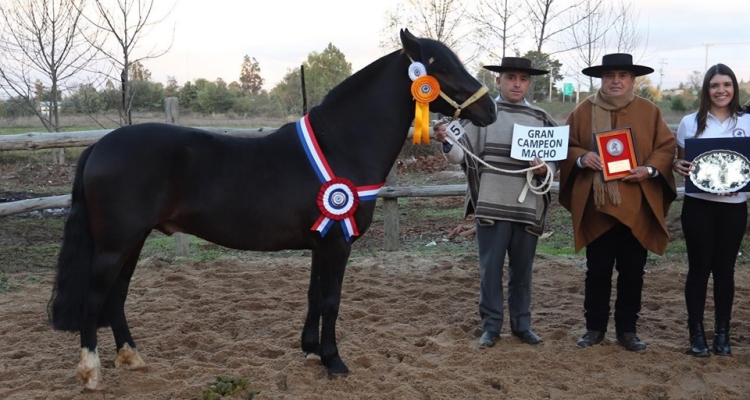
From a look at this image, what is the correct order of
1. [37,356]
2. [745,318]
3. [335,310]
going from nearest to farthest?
[335,310]
[37,356]
[745,318]

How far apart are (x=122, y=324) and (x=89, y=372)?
1.47 feet

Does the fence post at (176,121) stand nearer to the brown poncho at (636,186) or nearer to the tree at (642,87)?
the brown poncho at (636,186)

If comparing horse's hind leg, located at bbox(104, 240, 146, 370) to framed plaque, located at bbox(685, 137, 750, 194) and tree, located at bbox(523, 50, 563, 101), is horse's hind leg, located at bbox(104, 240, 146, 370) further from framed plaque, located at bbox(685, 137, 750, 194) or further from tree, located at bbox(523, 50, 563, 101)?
tree, located at bbox(523, 50, 563, 101)

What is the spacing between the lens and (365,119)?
3811mm

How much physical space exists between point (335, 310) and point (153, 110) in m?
23.6

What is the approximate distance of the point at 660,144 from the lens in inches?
165

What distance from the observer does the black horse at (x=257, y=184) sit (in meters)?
3.54

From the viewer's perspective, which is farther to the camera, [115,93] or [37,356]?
[115,93]

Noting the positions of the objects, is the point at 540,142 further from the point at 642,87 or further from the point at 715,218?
the point at 642,87

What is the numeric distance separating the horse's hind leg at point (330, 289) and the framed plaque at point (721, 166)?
2.20 metres

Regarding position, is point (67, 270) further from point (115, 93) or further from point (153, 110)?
point (153, 110)

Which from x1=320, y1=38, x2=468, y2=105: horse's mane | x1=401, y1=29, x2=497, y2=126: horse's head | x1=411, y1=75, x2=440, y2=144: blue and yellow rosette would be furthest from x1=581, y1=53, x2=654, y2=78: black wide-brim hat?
x1=411, y1=75, x2=440, y2=144: blue and yellow rosette

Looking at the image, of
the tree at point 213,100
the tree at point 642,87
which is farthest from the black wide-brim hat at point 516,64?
the tree at point 213,100

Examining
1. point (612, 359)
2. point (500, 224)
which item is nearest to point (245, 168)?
point (500, 224)
